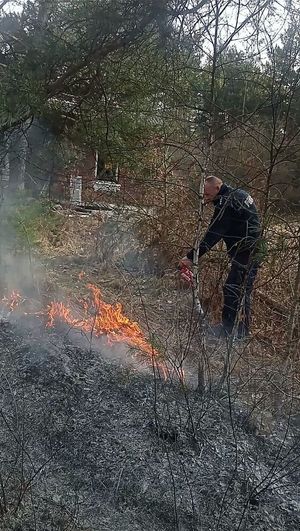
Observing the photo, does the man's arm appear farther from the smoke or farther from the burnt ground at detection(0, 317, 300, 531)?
the smoke

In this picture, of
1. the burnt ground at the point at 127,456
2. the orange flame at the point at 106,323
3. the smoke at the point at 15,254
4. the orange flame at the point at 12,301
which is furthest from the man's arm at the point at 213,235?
the smoke at the point at 15,254

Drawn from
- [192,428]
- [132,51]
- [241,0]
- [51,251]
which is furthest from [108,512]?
[51,251]

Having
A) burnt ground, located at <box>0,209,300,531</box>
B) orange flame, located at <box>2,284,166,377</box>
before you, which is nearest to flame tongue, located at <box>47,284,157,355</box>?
orange flame, located at <box>2,284,166,377</box>

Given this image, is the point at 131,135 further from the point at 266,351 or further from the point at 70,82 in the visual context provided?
the point at 266,351

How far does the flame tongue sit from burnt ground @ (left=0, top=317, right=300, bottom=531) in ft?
1.36

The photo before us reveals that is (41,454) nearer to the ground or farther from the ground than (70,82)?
nearer to the ground

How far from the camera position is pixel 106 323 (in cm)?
448

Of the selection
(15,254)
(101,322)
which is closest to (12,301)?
(101,322)

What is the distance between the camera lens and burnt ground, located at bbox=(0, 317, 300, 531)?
2369 millimetres

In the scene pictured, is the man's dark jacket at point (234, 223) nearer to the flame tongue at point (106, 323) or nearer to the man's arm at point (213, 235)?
the man's arm at point (213, 235)

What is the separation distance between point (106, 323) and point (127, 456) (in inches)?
70.8

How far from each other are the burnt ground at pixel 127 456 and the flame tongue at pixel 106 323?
416 millimetres

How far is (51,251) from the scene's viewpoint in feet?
28.8

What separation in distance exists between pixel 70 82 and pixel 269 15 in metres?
1.99
